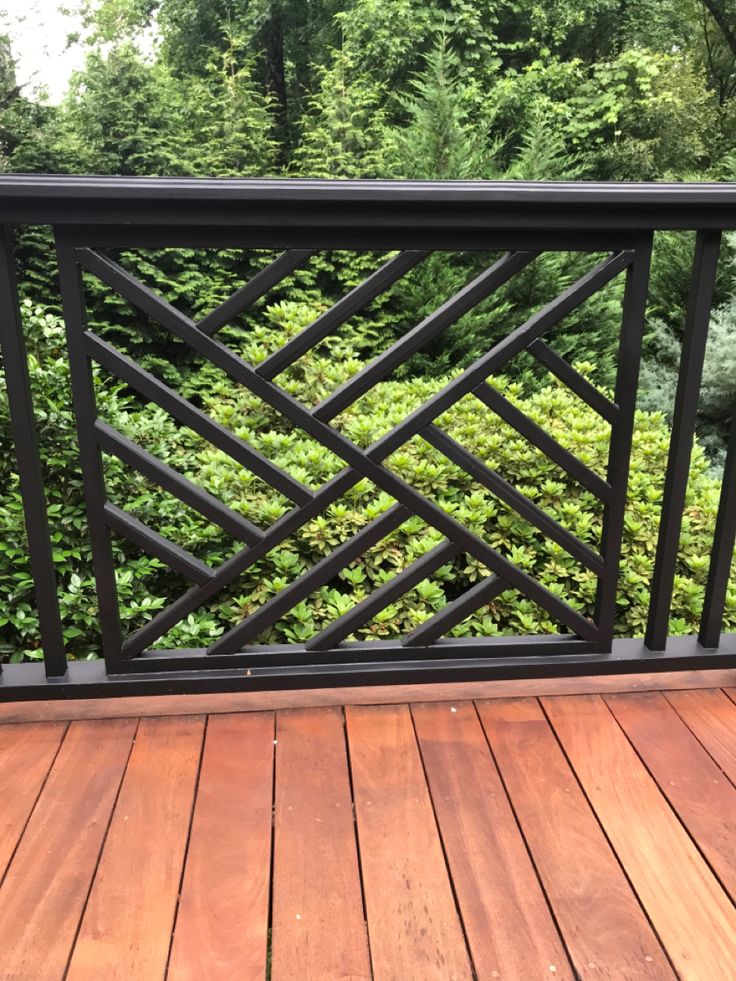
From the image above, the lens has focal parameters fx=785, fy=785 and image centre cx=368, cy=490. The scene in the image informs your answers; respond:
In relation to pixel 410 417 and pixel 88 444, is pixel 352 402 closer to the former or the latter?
pixel 410 417

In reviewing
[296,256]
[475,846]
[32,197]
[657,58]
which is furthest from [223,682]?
[657,58]

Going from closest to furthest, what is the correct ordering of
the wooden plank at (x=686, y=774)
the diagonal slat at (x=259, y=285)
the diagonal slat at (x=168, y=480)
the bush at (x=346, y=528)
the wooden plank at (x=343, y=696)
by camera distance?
the wooden plank at (x=686, y=774)
the diagonal slat at (x=259, y=285)
the diagonal slat at (x=168, y=480)
the wooden plank at (x=343, y=696)
the bush at (x=346, y=528)

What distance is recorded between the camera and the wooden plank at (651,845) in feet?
3.60

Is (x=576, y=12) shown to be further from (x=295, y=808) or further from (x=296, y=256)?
(x=295, y=808)

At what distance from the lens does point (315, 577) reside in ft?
5.23

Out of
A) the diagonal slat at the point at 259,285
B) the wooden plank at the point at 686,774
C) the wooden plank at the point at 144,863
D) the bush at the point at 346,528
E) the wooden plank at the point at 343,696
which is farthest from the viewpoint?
the bush at the point at 346,528

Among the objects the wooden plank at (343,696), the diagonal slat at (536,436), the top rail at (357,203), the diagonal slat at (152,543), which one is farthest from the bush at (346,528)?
the top rail at (357,203)

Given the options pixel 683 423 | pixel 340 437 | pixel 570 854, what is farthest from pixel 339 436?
pixel 570 854

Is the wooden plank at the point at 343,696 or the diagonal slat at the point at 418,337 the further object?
the wooden plank at the point at 343,696

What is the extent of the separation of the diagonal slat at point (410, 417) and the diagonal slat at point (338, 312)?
4 centimetres

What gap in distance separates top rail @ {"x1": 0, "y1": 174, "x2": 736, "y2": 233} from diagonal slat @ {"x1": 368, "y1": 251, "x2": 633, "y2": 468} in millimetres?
96

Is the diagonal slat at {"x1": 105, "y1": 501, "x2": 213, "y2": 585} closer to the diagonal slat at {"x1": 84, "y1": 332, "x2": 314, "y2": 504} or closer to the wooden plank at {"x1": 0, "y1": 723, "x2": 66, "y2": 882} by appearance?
the diagonal slat at {"x1": 84, "y1": 332, "x2": 314, "y2": 504}

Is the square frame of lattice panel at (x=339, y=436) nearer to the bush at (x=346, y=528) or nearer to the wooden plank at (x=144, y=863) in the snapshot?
the wooden plank at (x=144, y=863)

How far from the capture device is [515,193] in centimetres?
135
